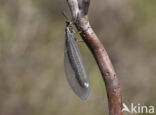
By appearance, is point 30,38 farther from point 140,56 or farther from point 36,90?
point 140,56

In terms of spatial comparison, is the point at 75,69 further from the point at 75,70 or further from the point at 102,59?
the point at 102,59

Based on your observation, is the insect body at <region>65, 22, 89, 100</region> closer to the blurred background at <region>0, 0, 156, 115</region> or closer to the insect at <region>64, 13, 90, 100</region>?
the insect at <region>64, 13, 90, 100</region>

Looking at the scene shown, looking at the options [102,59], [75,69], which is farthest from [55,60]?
[102,59]

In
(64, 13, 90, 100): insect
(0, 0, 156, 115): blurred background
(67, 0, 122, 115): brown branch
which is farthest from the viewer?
(0, 0, 156, 115): blurred background

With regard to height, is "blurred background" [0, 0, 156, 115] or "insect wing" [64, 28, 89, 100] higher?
"blurred background" [0, 0, 156, 115]

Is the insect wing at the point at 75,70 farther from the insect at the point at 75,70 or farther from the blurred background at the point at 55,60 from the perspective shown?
the blurred background at the point at 55,60

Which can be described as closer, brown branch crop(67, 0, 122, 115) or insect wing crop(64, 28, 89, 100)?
brown branch crop(67, 0, 122, 115)

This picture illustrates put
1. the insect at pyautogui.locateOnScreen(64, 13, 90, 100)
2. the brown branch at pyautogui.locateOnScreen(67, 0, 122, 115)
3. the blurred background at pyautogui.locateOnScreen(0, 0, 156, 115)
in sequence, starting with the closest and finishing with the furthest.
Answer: the brown branch at pyautogui.locateOnScreen(67, 0, 122, 115), the insect at pyautogui.locateOnScreen(64, 13, 90, 100), the blurred background at pyautogui.locateOnScreen(0, 0, 156, 115)

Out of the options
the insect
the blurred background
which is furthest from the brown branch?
the blurred background

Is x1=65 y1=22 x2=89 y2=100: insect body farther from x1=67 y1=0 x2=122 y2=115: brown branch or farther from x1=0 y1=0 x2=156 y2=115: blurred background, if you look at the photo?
x1=0 y1=0 x2=156 y2=115: blurred background

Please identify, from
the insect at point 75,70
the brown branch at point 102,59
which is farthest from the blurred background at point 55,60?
the brown branch at point 102,59
